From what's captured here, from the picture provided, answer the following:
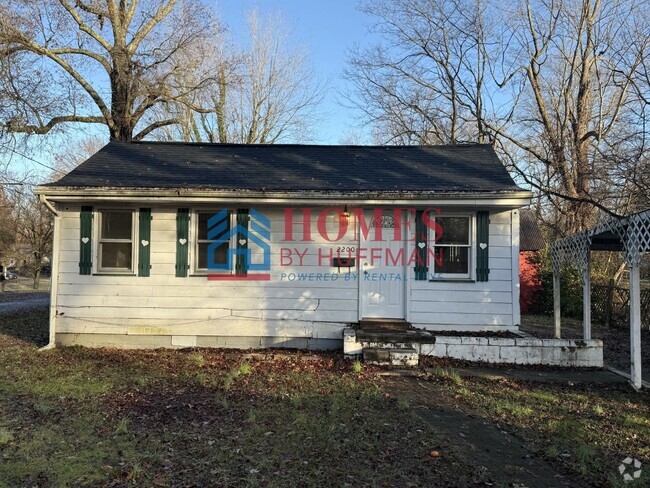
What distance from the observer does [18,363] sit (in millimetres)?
7074

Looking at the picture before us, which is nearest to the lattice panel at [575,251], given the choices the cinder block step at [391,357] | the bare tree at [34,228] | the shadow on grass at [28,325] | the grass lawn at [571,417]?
the grass lawn at [571,417]

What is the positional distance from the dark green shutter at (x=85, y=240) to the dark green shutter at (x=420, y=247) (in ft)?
19.9

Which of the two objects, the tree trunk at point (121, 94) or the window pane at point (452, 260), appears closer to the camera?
the window pane at point (452, 260)

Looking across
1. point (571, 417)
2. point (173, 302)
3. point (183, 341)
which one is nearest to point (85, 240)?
point (173, 302)

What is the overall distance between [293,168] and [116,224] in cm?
364

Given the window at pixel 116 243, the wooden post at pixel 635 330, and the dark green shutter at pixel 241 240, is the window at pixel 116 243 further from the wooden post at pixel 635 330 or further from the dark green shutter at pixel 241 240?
the wooden post at pixel 635 330

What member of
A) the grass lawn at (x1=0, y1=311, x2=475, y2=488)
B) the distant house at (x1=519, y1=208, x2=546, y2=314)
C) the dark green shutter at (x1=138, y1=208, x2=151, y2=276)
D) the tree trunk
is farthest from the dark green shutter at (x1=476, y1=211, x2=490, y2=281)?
the tree trunk

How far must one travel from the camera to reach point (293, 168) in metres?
9.31

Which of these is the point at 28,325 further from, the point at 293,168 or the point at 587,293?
the point at 587,293

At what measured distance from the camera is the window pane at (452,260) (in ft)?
27.0

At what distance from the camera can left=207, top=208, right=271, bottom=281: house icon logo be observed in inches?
324

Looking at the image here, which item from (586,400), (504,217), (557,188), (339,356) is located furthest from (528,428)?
(557,188)

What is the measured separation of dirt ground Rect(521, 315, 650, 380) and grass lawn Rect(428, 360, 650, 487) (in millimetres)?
1821
